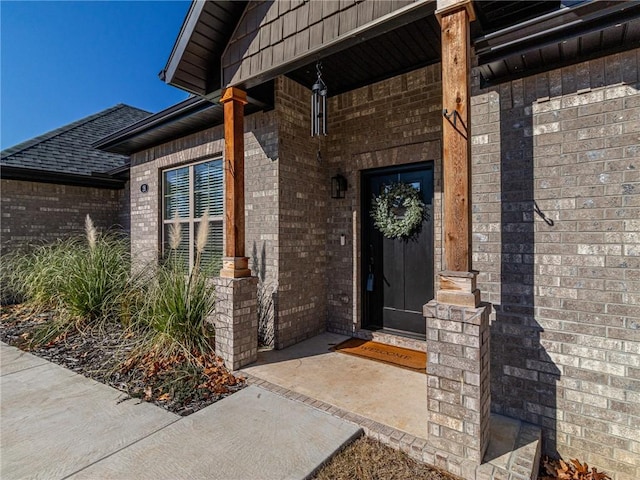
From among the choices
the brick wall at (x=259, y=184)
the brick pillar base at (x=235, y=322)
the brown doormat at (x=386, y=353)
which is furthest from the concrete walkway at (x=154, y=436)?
the brick wall at (x=259, y=184)

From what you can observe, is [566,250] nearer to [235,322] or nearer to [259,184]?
[235,322]

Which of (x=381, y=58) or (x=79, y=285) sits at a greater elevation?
(x=381, y=58)

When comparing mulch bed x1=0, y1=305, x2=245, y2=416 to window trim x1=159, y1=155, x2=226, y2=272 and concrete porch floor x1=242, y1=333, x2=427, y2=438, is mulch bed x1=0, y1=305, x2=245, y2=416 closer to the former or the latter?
concrete porch floor x1=242, y1=333, x2=427, y2=438

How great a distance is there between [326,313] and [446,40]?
3760mm

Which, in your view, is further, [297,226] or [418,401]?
[297,226]

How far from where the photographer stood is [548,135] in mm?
2576

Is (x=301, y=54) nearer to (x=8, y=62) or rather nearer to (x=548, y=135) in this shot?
(x=548, y=135)

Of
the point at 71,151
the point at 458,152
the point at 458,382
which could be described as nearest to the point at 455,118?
the point at 458,152

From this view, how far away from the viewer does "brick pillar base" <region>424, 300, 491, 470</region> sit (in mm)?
2100

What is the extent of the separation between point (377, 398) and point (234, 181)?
2.69 metres

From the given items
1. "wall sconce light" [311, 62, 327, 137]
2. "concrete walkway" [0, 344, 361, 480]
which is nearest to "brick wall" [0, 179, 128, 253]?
"concrete walkway" [0, 344, 361, 480]

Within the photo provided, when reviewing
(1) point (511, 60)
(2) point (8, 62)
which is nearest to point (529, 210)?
(1) point (511, 60)

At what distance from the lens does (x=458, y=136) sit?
2232 mm

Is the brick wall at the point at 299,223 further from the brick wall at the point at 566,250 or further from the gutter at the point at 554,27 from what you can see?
the gutter at the point at 554,27
